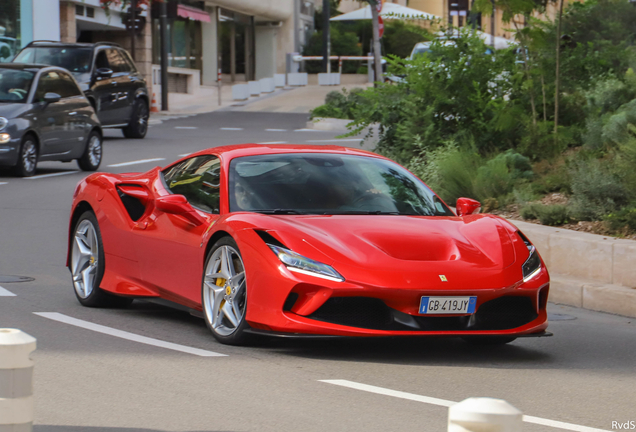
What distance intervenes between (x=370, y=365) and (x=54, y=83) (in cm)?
1296

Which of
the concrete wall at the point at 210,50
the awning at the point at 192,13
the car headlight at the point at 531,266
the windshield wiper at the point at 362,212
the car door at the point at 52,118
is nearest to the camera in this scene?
the car headlight at the point at 531,266

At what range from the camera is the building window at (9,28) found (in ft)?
102

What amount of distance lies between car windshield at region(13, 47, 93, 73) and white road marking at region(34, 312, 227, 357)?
16.6m

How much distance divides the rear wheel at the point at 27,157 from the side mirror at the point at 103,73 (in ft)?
21.2

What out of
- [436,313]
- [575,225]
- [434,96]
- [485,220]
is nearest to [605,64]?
[434,96]

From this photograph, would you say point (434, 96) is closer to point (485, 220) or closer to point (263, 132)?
point (485, 220)

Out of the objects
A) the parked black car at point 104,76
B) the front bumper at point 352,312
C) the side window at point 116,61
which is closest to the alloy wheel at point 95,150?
the parked black car at point 104,76

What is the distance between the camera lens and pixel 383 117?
15.1m

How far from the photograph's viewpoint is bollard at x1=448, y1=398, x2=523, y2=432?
108 inches

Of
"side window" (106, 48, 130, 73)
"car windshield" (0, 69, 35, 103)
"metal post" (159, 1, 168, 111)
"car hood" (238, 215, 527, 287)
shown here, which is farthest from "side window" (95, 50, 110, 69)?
"car hood" (238, 215, 527, 287)

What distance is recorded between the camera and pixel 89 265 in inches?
322

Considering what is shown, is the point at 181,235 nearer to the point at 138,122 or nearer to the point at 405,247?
the point at 405,247

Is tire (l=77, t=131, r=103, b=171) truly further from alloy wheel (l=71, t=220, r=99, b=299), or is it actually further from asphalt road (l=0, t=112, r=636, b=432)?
alloy wheel (l=71, t=220, r=99, b=299)

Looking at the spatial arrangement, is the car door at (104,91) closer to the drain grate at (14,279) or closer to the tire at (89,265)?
the drain grate at (14,279)
